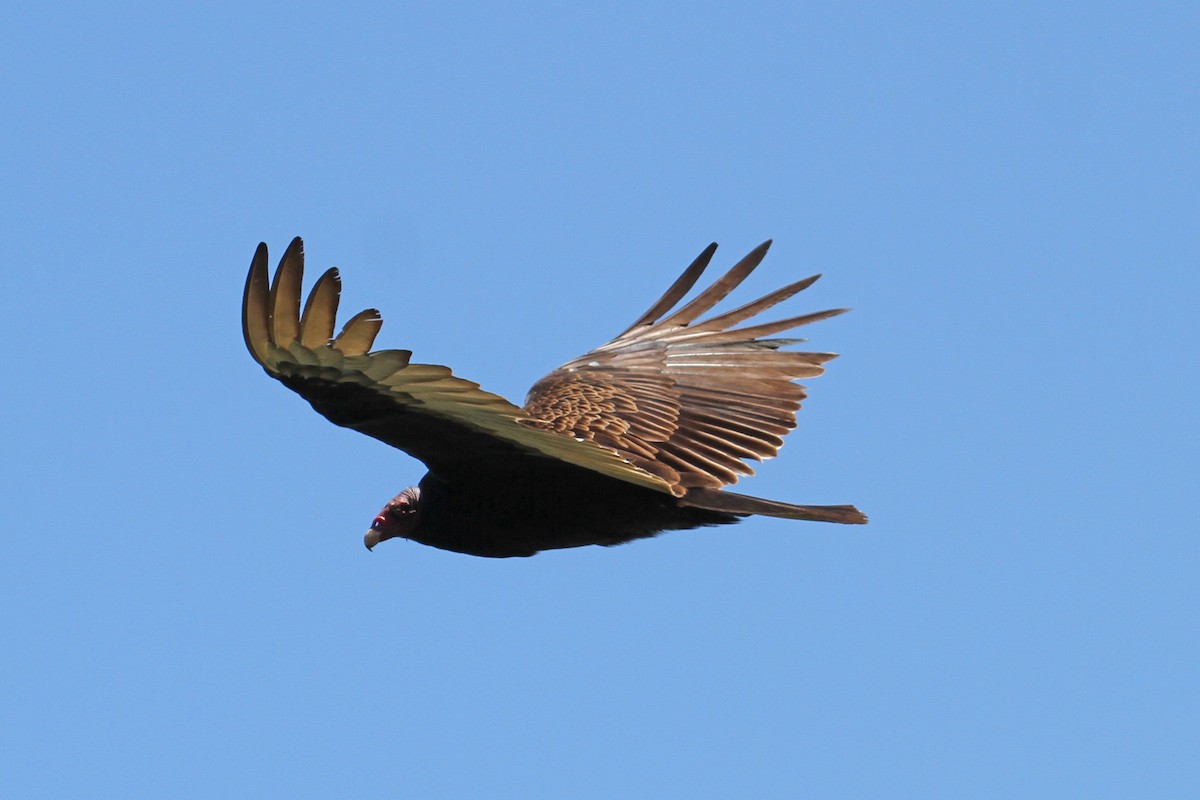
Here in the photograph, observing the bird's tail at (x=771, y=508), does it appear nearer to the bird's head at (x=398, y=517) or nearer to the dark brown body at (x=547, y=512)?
the dark brown body at (x=547, y=512)

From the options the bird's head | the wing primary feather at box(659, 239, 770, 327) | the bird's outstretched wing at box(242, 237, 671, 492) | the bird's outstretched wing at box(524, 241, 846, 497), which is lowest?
the bird's head

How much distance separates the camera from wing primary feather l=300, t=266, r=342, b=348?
5180 mm

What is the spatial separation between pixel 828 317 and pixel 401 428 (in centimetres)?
283

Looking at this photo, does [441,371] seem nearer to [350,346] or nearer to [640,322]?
[350,346]

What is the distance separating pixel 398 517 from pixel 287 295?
5.63ft

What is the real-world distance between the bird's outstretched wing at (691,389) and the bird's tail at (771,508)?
0.32ft

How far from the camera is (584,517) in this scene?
6535 mm

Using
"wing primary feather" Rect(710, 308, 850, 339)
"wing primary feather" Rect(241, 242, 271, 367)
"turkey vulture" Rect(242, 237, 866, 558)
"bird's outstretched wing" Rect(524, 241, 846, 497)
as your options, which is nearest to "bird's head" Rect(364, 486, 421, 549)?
"turkey vulture" Rect(242, 237, 866, 558)

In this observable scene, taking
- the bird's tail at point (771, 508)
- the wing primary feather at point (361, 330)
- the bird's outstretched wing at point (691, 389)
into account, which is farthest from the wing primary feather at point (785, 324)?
the wing primary feather at point (361, 330)

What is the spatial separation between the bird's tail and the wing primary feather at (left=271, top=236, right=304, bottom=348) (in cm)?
184

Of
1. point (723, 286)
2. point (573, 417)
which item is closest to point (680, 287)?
point (723, 286)

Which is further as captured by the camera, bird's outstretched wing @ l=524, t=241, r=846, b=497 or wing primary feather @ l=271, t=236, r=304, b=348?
bird's outstretched wing @ l=524, t=241, r=846, b=497

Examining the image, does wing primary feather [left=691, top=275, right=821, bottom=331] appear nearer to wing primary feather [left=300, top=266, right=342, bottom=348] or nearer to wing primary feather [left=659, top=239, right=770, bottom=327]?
wing primary feather [left=659, top=239, right=770, bottom=327]

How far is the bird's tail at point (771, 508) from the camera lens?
6.21 m
